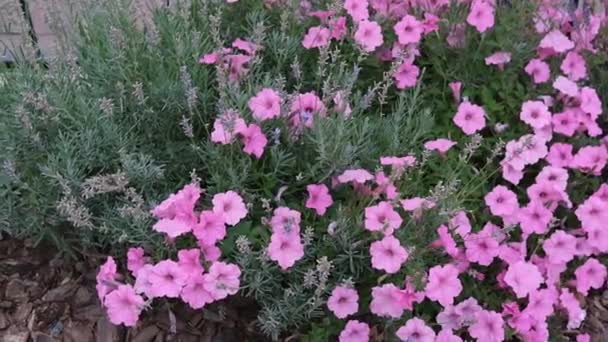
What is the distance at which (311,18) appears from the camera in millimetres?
3027

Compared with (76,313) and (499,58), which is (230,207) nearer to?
(76,313)

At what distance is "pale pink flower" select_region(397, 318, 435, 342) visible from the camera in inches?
84.1

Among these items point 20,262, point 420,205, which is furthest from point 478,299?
point 20,262

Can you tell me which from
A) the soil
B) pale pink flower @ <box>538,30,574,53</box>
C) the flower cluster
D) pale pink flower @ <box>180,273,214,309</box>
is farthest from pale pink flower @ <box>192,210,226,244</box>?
pale pink flower @ <box>538,30,574,53</box>

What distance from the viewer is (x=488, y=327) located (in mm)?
2221

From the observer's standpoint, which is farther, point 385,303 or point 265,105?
point 265,105

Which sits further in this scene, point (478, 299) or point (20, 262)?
point (20, 262)

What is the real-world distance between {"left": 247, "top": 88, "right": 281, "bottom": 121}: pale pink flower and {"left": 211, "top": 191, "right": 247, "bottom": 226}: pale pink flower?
0.29m

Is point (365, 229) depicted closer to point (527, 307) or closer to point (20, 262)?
point (527, 307)

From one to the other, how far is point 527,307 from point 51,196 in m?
1.57

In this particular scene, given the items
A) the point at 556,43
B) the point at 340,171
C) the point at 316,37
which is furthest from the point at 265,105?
the point at 556,43

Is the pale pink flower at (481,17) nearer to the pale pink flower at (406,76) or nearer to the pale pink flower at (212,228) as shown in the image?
the pale pink flower at (406,76)

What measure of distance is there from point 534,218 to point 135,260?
4.34 ft

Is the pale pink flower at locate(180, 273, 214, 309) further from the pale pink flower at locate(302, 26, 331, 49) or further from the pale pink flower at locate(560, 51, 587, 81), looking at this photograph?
the pale pink flower at locate(560, 51, 587, 81)
